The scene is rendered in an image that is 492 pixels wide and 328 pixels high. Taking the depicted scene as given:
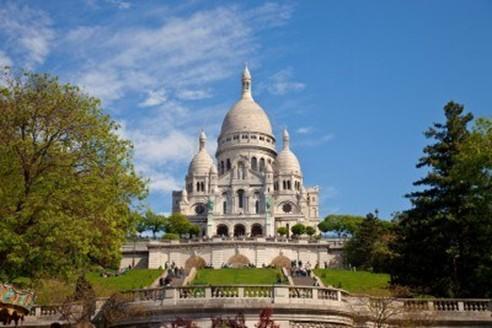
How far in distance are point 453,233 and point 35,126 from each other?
73.0ft

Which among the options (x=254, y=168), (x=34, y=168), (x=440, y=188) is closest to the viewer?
(x=34, y=168)

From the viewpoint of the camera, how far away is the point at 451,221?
121ft

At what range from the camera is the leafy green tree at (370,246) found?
6059 centimetres

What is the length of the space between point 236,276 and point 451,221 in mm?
19937

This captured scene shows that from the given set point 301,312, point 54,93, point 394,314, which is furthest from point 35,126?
point 394,314

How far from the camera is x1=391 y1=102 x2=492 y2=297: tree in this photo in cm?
3416

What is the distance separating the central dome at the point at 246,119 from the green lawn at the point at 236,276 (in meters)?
70.5

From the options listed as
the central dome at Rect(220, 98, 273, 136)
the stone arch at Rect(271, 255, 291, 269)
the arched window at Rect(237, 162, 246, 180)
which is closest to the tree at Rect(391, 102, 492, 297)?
the stone arch at Rect(271, 255, 291, 269)

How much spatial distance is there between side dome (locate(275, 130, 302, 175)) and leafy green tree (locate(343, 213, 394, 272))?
152 feet

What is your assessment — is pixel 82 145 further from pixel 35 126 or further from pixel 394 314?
pixel 394 314

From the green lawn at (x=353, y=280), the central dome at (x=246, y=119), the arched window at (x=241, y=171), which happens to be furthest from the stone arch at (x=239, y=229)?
the green lawn at (x=353, y=280)

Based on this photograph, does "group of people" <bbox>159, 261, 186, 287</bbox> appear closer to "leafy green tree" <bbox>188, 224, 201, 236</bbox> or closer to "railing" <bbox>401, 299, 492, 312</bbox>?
"railing" <bbox>401, 299, 492, 312</bbox>

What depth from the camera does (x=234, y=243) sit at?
7262cm

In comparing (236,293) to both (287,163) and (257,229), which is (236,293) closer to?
(257,229)
